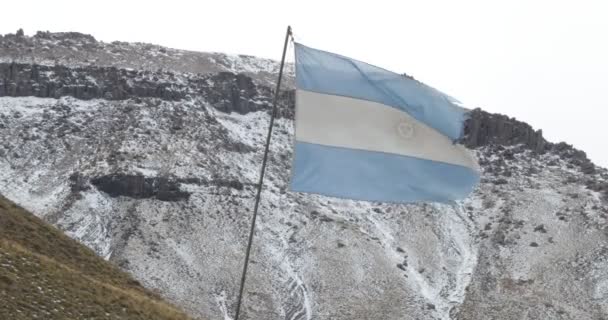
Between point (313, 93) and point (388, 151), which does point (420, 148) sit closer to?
point (388, 151)

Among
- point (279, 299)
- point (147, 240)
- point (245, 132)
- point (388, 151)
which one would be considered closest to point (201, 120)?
point (245, 132)

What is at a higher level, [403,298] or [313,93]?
[313,93]

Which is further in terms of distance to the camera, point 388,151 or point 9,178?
point 9,178

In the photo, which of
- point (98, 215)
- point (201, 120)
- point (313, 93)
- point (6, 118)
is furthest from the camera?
point (201, 120)

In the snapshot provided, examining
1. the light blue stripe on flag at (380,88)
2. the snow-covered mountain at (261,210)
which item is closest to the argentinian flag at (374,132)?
the light blue stripe on flag at (380,88)

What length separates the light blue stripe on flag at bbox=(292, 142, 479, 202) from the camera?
19.7 metres

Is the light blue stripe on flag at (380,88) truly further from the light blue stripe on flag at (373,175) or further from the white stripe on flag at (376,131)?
the light blue stripe on flag at (373,175)

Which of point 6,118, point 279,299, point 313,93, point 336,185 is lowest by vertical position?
point 279,299

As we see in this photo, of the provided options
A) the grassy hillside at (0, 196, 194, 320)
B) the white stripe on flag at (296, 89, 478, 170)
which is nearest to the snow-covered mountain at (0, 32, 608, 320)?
the grassy hillside at (0, 196, 194, 320)

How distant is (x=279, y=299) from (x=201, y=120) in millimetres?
43891

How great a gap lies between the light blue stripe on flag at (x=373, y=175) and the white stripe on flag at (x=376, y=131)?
0.18m

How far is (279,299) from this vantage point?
94.4 metres

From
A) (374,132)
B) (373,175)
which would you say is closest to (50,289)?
(373,175)

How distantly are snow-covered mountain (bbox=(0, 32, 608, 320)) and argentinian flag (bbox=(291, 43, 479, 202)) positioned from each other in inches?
2438
